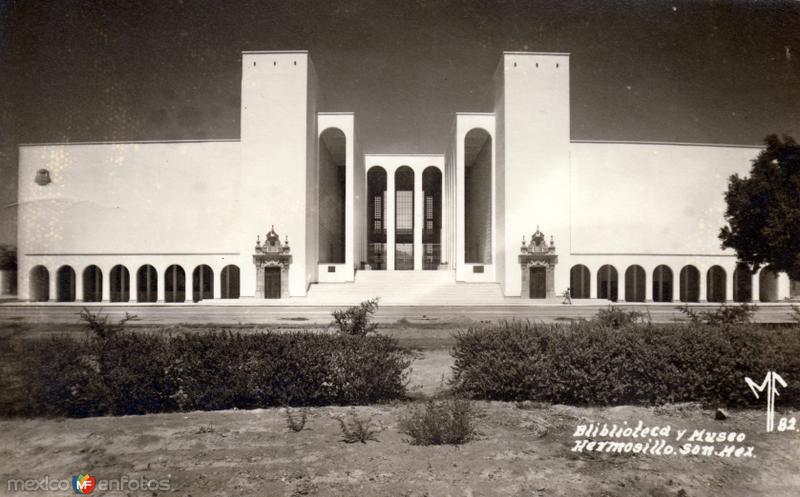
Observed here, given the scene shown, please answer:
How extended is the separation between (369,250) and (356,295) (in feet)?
45.4

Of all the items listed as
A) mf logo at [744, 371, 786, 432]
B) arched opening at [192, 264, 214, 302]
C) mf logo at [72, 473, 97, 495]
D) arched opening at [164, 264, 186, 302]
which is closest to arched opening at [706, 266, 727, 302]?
mf logo at [744, 371, 786, 432]

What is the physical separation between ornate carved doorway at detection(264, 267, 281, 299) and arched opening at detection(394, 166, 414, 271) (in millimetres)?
12924

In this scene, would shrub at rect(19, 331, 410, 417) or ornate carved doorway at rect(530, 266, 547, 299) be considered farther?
ornate carved doorway at rect(530, 266, 547, 299)

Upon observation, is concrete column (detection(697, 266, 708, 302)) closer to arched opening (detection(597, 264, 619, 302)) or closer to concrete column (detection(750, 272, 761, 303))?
concrete column (detection(750, 272, 761, 303))

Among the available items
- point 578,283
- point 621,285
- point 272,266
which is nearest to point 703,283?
point 621,285

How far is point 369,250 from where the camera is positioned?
4097 cm

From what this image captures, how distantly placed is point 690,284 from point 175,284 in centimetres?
3284

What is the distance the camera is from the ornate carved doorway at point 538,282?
2808cm

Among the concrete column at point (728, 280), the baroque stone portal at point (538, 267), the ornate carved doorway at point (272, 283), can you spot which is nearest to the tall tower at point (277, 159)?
the ornate carved doorway at point (272, 283)

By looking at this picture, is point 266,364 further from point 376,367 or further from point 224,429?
point 376,367

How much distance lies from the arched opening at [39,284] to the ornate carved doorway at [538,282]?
93.9 ft

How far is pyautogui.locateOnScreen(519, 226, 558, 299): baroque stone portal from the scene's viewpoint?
27.7 m

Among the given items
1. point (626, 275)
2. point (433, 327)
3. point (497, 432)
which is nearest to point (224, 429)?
point (497, 432)

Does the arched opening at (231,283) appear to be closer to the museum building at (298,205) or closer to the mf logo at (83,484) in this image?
the museum building at (298,205)
